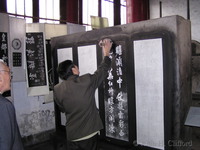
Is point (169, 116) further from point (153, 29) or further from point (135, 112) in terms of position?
point (153, 29)

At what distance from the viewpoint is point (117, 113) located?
3742 mm

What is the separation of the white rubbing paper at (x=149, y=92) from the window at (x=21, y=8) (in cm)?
451

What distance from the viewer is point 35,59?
5.36m

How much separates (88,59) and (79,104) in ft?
4.48

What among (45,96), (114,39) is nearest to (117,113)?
(114,39)

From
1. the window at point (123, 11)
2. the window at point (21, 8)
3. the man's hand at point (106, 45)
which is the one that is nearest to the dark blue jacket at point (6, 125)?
the man's hand at point (106, 45)

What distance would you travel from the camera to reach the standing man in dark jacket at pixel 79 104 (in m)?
3.09

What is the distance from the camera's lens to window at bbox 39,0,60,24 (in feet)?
23.6

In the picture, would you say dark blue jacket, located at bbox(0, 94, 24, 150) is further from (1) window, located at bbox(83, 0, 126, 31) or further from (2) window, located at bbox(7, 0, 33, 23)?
(1) window, located at bbox(83, 0, 126, 31)

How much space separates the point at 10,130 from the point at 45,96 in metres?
3.74

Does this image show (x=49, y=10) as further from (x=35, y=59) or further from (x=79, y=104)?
(x=79, y=104)

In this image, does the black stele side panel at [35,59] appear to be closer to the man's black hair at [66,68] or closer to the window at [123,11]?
the man's black hair at [66,68]

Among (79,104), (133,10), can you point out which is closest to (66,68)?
(79,104)

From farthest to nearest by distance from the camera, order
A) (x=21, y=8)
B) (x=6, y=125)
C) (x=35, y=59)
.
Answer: (x=21, y=8) < (x=35, y=59) < (x=6, y=125)
